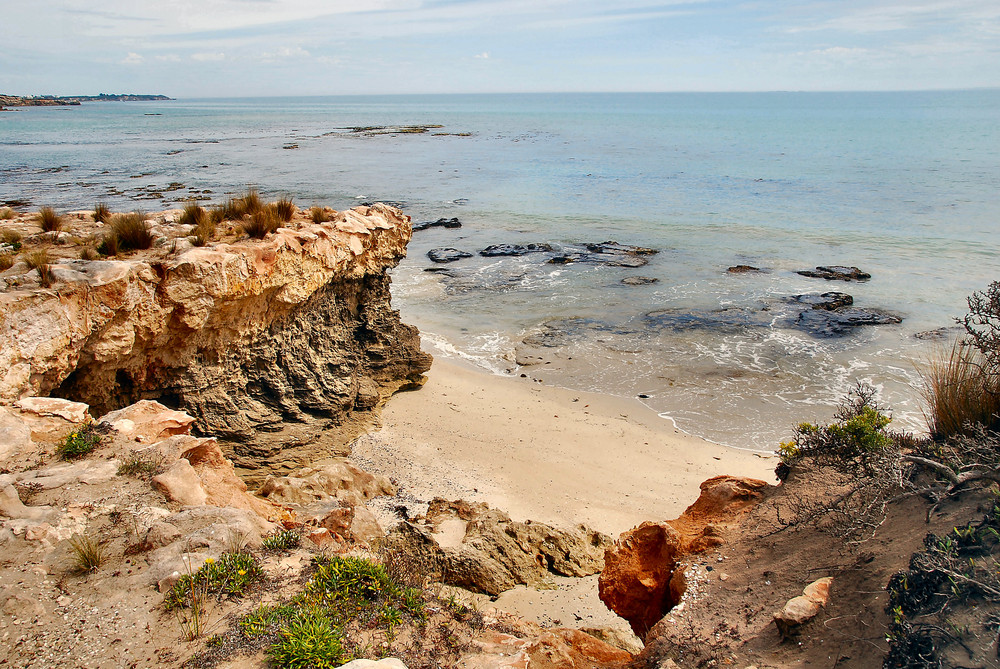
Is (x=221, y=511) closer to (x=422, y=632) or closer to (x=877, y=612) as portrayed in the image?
(x=422, y=632)

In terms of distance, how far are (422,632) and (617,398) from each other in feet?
27.9

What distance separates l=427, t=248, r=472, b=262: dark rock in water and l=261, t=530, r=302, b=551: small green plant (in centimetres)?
1874

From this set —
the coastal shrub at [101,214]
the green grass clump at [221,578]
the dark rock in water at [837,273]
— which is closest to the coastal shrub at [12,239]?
the coastal shrub at [101,214]

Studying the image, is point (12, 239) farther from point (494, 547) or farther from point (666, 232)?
point (666, 232)

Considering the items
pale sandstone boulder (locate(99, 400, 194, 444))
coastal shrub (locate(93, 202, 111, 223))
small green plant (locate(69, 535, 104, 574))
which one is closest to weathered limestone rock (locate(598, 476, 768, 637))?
small green plant (locate(69, 535, 104, 574))

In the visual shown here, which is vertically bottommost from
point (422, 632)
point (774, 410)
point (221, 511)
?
point (774, 410)

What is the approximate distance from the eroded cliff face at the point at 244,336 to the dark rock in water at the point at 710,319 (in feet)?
26.2

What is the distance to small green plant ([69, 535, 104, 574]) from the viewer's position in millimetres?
4215

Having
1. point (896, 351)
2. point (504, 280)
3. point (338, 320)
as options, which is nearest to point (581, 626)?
point (338, 320)

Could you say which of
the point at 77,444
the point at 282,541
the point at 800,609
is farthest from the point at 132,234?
the point at 800,609

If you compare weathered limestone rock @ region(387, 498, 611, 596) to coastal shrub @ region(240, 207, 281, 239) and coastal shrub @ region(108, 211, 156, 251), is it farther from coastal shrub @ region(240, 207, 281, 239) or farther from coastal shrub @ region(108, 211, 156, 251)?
coastal shrub @ region(108, 211, 156, 251)

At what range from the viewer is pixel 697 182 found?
41.2m

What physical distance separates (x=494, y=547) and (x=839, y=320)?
45.6ft

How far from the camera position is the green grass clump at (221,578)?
162 inches
